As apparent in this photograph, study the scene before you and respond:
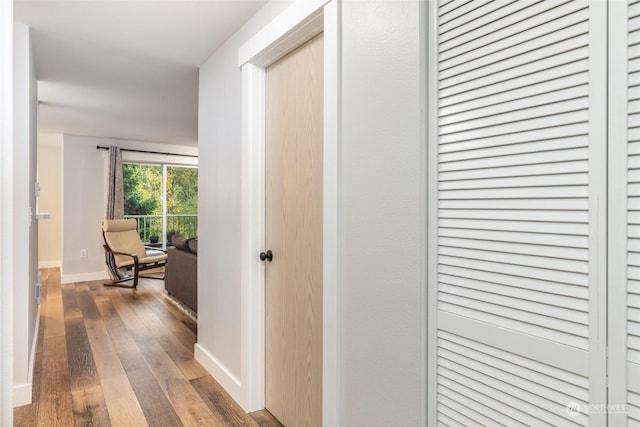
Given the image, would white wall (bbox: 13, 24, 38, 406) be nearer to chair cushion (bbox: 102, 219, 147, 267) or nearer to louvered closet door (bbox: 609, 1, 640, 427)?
louvered closet door (bbox: 609, 1, 640, 427)

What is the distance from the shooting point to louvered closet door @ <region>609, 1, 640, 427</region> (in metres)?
0.75

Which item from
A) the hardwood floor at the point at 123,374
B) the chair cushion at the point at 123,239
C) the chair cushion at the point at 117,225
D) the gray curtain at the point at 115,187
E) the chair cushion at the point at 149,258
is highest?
the gray curtain at the point at 115,187

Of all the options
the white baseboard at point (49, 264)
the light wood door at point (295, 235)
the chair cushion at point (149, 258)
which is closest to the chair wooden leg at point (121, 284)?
the chair cushion at point (149, 258)

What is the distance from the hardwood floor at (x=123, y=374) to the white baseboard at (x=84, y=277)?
1.75m

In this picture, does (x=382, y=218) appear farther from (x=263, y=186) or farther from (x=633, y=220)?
(x=263, y=186)

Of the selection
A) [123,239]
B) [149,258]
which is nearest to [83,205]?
[123,239]

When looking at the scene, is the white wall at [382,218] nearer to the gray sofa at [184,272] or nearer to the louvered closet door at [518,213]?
the louvered closet door at [518,213]

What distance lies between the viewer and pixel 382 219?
1.31 m

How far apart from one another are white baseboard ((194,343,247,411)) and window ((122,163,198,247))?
4.94m

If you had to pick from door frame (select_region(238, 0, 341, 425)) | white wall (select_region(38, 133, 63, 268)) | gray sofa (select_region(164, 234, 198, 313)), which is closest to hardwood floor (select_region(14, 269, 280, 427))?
gray sofa (select_region(164, 234, 198, 313))

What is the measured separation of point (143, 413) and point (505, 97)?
2.39 metres

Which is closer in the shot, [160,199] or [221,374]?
[221,374]

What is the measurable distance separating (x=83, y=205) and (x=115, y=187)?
1.85 ft

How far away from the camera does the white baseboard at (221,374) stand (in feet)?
7.50
